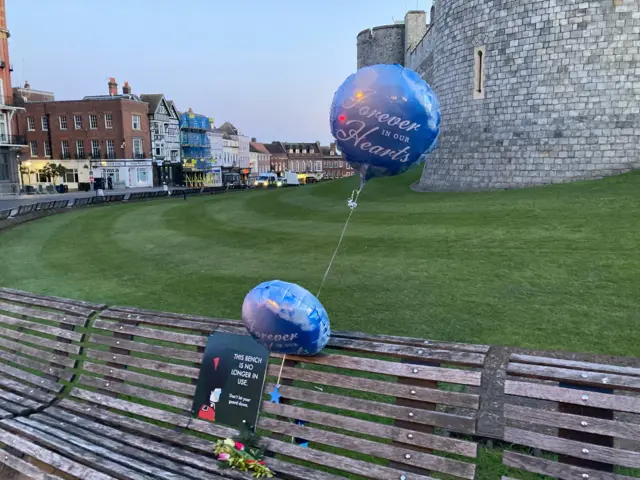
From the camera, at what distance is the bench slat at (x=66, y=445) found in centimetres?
347

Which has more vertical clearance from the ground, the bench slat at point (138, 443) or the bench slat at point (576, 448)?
the bench slat at point (576, 448)

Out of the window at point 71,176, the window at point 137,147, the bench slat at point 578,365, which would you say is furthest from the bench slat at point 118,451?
the window at point 71,176

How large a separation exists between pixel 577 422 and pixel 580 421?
0.06ft

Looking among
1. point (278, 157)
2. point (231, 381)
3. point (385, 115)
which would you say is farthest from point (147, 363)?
point (278, 157)

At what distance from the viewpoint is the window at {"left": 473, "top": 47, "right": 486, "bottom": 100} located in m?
21.2

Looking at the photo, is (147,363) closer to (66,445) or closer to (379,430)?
(66,445)

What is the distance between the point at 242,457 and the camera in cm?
353

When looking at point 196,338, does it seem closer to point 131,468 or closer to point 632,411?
point 131,468

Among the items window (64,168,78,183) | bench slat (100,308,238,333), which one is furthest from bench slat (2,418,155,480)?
window (64,168,78,183)

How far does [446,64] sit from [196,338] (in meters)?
22.8

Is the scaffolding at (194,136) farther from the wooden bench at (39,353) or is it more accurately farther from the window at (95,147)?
the wooden bench at (39,353)

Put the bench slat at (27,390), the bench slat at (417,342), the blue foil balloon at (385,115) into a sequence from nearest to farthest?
the bench slat at (417,342) < the blue foil balloon at (385,115) < the bench slat at (27,390)

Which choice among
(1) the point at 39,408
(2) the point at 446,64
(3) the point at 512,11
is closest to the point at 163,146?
(2) the point at 446,64

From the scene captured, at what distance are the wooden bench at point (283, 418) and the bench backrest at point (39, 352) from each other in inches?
9.2
